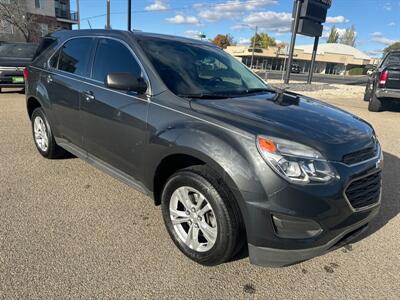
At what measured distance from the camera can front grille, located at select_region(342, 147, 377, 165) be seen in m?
2.52

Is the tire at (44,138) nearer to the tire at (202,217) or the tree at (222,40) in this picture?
the tire at (202,217)

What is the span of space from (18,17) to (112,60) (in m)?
33.5

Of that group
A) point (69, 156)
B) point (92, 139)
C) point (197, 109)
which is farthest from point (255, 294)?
point (69, 156)

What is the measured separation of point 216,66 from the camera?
12.6 ft

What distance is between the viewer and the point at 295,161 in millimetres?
2342

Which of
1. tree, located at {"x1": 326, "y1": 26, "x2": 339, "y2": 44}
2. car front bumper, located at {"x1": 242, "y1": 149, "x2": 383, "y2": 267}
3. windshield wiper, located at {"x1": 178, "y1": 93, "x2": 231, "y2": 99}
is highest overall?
tree, located at {"x1": 326, "y1": 26, "x2": 339, "y2": 44}

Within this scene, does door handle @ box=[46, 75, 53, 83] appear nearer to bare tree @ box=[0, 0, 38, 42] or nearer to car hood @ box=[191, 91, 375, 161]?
car hood @ box=[191, 91, 375, 161]

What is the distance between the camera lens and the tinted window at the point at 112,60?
11.2 ft

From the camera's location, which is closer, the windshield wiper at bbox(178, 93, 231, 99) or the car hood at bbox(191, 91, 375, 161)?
the car hood at bbox(191, 91, 375, 161)

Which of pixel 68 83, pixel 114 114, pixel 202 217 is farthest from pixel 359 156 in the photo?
pixel 68 83

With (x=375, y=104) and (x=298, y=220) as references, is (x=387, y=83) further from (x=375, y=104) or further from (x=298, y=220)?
(x=298, y=220)

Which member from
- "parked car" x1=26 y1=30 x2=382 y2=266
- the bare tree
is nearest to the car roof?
"parked car" x1=26 y1=30 x2=382 y2=266

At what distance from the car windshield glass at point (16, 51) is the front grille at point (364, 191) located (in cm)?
1180

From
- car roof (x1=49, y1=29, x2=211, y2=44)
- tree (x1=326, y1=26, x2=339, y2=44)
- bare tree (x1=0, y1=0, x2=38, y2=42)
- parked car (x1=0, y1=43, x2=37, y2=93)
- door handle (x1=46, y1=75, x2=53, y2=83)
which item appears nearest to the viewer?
car roof (x1=49, y1=29, x2=211, y2=44)
